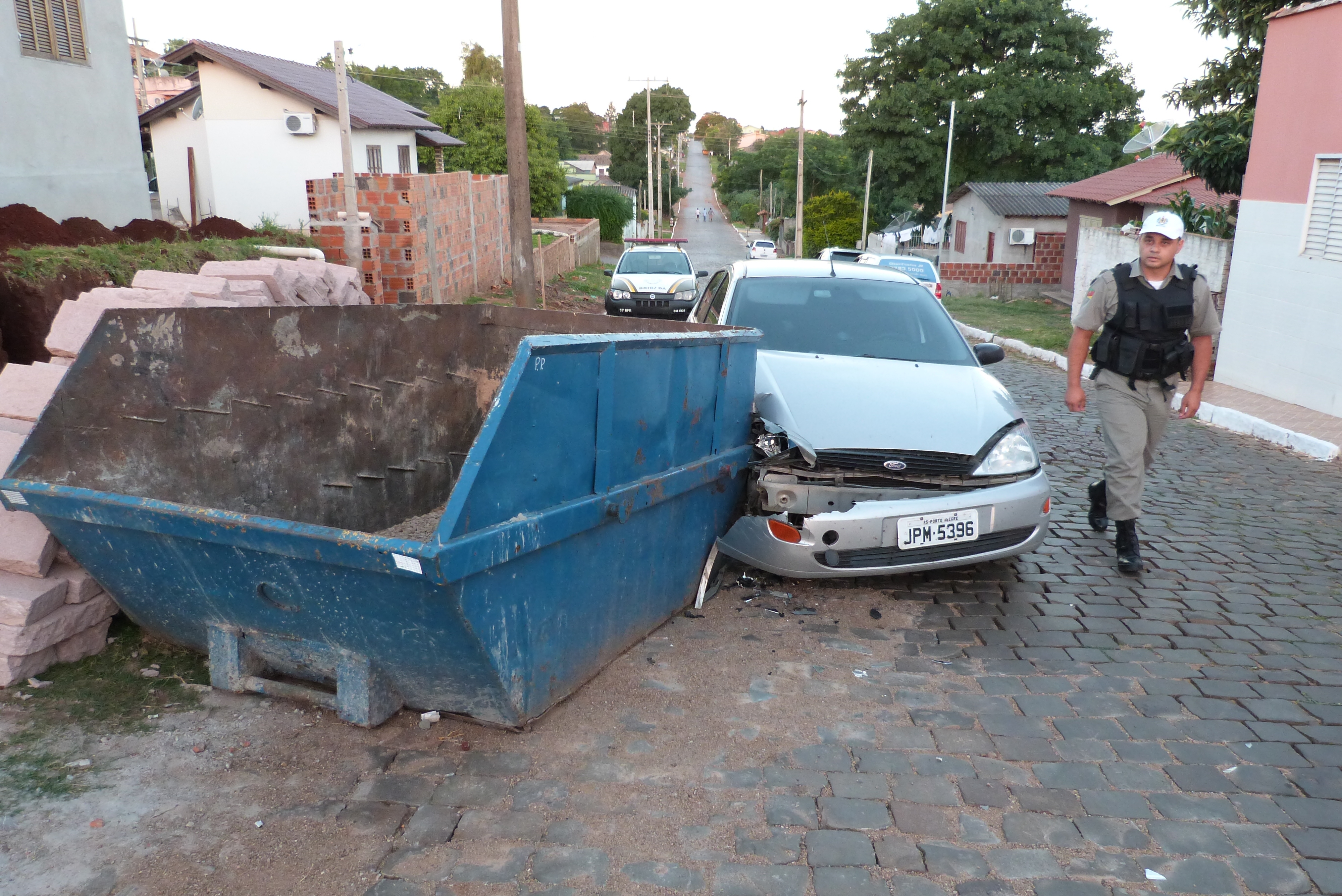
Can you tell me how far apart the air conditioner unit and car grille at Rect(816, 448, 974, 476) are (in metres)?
26.8

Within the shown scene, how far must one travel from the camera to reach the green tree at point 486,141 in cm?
5216

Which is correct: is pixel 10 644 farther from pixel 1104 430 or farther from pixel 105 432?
pixel 1104 430

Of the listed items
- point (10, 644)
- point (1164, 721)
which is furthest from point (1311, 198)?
point (10, 644)

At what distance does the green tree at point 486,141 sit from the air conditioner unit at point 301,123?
80.7ft

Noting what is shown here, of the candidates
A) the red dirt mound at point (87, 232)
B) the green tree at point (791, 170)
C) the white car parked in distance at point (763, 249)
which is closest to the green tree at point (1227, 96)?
the red dirt mound at point (87, 232)

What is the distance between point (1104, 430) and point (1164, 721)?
2.22 m

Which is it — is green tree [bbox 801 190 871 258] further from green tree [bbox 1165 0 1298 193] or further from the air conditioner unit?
green tree [bbox 1165 0 1298 193]

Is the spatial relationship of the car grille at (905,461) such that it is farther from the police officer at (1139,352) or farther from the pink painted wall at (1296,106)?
the pink painted wall at (1296,106)

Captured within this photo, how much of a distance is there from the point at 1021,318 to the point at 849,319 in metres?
17.8

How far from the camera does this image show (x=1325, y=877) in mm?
2785

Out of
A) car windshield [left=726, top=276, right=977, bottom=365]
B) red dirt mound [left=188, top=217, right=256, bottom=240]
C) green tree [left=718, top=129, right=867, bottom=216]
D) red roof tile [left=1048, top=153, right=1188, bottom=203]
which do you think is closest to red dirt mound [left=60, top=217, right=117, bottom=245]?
red dirt mound [left=188, top=217, right=256, bottom=240]

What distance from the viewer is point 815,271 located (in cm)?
649

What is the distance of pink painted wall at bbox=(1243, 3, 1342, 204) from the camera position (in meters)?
9.66

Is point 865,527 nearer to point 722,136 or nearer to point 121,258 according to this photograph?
point 121,258
